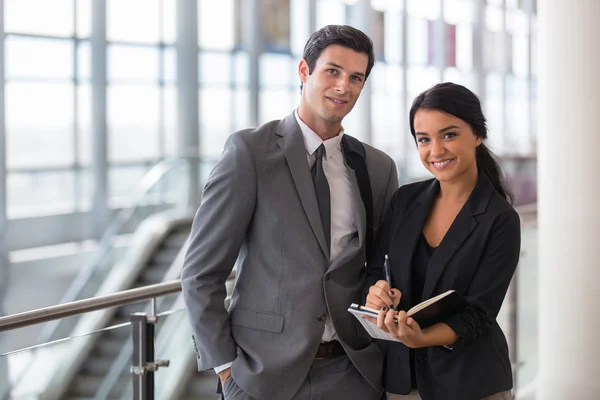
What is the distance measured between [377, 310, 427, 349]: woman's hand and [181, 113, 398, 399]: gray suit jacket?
29 centimetres

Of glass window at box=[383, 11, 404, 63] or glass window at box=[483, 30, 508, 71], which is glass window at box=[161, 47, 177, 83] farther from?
glass window at box=[483, 30, 508, 71]

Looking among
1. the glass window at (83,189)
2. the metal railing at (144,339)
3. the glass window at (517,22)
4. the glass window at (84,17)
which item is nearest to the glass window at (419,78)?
the glass window at (517,22)

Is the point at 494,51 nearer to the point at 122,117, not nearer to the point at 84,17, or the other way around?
the point at 122,117

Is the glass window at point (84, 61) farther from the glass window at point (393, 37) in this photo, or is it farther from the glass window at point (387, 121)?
the glass window at point (393, 37)

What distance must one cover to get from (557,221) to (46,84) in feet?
25.0

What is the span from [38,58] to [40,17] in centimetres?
52

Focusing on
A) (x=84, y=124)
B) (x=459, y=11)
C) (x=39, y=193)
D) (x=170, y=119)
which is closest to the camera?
(x=39, y=193)

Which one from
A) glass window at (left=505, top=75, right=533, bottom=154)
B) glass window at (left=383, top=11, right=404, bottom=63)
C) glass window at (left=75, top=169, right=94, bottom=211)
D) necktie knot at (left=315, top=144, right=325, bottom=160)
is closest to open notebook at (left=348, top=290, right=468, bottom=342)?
necktie knot at (left=315, top=144, right=325, bottom=160)

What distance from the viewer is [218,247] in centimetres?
264

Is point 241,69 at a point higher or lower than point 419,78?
lower

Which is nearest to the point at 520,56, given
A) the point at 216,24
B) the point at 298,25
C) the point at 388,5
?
the point at 388,5

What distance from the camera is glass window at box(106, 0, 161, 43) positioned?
470 inches

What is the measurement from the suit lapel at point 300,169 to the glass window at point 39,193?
815 cm

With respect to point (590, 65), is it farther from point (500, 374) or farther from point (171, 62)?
point (171, 62)
